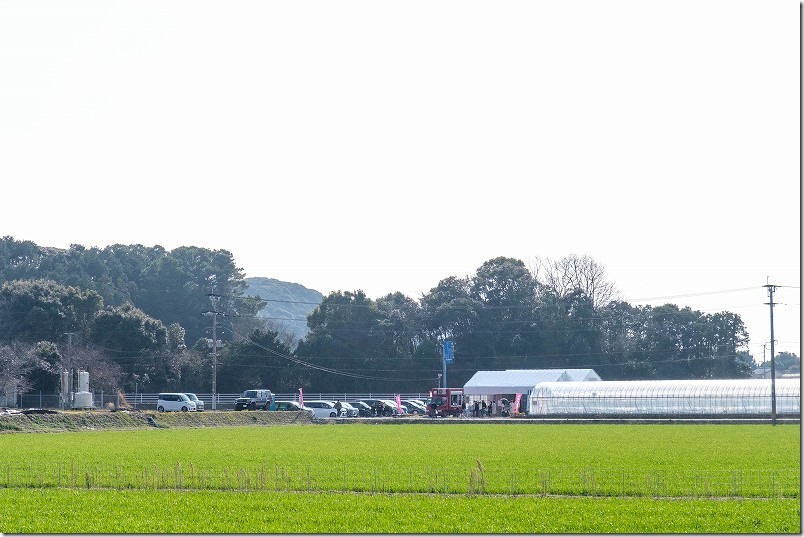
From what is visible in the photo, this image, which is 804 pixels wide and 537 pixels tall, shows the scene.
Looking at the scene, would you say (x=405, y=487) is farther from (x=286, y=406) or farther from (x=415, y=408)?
(x=415, y=408)

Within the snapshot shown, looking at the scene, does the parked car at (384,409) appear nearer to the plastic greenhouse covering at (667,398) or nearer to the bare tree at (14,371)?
the plastic greenhouse covering at (667,398)

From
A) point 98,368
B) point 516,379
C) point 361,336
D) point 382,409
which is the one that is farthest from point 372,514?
point 361,336

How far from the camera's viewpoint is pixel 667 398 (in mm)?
71688

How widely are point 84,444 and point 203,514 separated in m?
24.3

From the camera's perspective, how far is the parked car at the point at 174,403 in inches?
3004

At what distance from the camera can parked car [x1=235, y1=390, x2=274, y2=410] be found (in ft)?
260

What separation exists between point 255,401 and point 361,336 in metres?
23.3

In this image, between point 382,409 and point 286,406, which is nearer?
point 286,406

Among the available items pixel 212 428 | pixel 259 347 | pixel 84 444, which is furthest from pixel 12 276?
pixel 84 444

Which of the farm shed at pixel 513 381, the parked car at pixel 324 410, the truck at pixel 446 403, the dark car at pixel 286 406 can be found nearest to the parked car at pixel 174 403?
the dark car at pixel 286 406

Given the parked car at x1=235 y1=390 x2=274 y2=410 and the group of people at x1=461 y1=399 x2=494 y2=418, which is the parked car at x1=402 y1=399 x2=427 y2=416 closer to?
the group of people at x1=461 y1=399 x2=494 y2=418

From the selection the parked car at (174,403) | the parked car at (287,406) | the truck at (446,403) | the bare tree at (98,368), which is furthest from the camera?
the bare tree at (98,368)

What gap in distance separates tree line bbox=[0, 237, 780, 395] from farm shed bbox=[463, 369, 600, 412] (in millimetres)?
14568

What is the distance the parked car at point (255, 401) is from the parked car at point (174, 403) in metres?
4.01
